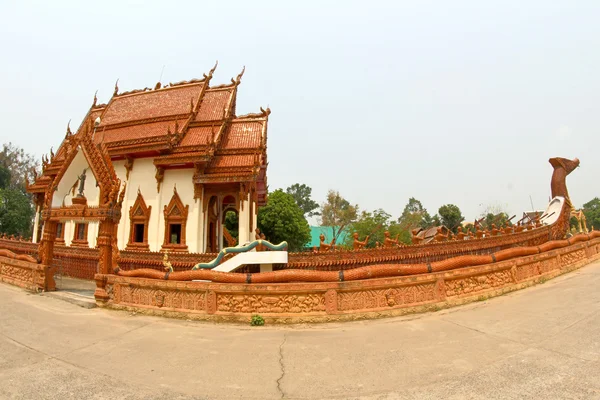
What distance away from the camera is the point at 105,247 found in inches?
326

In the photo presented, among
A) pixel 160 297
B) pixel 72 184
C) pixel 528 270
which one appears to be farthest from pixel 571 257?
pixel 72 184

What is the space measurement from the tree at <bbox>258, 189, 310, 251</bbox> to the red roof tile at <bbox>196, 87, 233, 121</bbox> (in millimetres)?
14115

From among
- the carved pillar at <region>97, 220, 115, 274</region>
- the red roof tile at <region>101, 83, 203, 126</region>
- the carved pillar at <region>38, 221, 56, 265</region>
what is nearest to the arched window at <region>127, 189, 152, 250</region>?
the red roof tile at <region>101, 83, 203, 126</region>

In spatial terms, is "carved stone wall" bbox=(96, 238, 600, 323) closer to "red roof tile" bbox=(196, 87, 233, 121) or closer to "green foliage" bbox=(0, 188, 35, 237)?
"red roof tile" bbox=(196, 87, 233, 121)

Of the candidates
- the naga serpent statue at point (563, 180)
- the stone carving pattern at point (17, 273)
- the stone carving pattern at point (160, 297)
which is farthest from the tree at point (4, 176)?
the naga serpent statue at point (563, 180)

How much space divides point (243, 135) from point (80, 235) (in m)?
10.9

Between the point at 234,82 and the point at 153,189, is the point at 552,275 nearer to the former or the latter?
the point at 153,189

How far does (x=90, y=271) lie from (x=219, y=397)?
42.8ft

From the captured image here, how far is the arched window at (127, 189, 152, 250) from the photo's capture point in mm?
15680

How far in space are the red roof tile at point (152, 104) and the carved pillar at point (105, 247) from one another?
11.5 metres

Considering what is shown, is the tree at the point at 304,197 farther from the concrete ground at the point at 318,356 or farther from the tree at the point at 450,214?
the concrete ground at the point at 318,356

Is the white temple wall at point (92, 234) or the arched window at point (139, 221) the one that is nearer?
the arched window at point (139, 221)

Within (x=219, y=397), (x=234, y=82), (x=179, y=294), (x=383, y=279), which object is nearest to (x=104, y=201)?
(x=179, y=294)

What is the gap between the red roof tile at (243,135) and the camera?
16.3 meters
